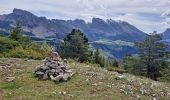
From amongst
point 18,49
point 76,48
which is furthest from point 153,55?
point 18,49

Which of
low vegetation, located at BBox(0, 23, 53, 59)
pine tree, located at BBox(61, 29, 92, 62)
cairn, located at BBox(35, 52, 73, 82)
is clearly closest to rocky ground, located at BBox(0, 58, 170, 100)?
cairn, located at BBox(35, 52, 73, 82)

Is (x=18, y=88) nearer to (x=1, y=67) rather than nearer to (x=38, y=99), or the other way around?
(x=38, y=99)

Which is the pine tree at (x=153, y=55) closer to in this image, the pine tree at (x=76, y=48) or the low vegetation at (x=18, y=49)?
the pine tree at (x=76, y=48)

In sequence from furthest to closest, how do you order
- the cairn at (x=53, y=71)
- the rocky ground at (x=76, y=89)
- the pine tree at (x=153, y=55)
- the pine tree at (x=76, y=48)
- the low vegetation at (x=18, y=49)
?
the pine tree at (x=76, y=48) < the pine tree at (x=153, y=55) < the low vegetation at (x=18, y=49) < the cairn at (x=53, y=71) < the rocky ground at (x=76, y=89)

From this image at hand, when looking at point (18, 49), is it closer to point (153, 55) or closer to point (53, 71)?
point (153, 55)

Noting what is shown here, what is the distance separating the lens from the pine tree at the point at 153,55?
2902 inches

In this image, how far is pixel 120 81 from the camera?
27344 mm

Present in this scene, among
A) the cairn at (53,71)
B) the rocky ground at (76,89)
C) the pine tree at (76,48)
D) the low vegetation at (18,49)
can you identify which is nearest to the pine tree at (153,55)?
the pine tree at (76,48)

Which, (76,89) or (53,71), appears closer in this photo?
(76,89)

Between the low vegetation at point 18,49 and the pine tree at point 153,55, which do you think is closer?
the low vegetation at point 18,49

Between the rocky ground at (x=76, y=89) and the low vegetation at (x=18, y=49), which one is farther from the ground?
the rocky ground at (x=76, y=89)

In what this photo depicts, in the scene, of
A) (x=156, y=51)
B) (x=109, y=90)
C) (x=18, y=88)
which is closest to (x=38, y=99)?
(x=18, y=88)

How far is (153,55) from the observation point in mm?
74188

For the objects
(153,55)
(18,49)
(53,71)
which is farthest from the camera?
(153,55)
